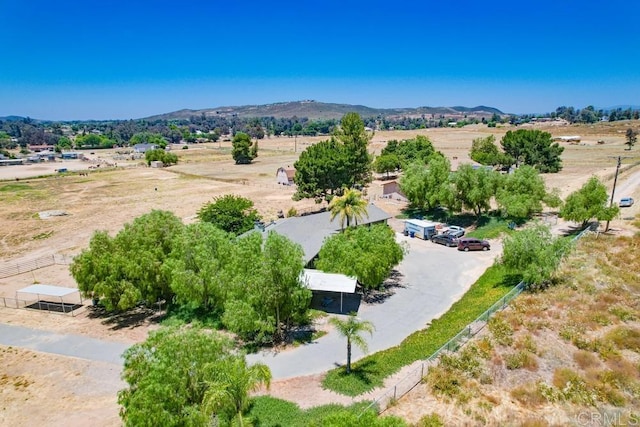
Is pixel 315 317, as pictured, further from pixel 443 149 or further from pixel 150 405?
pixel 443 149

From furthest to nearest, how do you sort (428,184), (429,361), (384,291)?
(428,184)
(384,291)
(429,361)

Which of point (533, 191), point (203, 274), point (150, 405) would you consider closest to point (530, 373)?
point (150, 405)

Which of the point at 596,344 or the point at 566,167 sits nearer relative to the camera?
the point at 596,344

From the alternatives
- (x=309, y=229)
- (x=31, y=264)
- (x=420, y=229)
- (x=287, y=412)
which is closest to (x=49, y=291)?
(x=31, y=264)

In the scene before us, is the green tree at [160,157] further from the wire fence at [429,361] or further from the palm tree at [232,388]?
the palm tree at [232,388]

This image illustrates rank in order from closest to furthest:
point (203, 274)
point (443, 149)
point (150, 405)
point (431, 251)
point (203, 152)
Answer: point (150, 405) < point (203, 274) < point (431, 251) < point (443, 149) < point (203, 152)

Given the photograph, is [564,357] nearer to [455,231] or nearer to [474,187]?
[455,231]

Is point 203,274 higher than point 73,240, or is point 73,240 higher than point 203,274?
point 203,274

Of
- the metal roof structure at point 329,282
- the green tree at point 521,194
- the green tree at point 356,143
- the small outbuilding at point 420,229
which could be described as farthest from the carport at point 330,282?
the green tree at point 356,143
